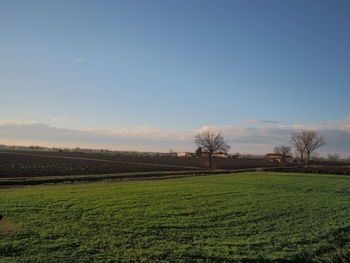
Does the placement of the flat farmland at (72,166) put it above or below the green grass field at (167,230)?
below

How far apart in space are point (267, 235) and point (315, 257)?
237 cm

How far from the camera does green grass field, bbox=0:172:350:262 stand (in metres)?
9.08

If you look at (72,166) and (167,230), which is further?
(72,166)

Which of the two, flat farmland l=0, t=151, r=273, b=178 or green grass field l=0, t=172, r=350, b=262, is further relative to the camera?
flat farmland l=0, t=151, r=273, b=178

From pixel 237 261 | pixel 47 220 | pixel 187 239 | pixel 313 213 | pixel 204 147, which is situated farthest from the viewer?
pixel 204 147

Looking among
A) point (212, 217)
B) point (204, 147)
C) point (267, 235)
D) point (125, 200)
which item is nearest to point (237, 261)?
point (267, 235)

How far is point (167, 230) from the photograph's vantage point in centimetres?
1187

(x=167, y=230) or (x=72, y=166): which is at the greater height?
(x=167, y=230)

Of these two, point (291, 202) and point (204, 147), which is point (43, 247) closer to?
point (291, 202)

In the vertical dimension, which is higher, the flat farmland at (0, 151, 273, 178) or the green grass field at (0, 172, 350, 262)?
the green grass field at (0, 172, 350, 262)

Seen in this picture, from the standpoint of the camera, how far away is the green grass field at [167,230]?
357 inches

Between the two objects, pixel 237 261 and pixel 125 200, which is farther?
pixel 125 200

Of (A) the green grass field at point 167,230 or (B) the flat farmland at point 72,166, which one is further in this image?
(B) the flat farmland at point 72,166

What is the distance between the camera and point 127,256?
8.85 meters
